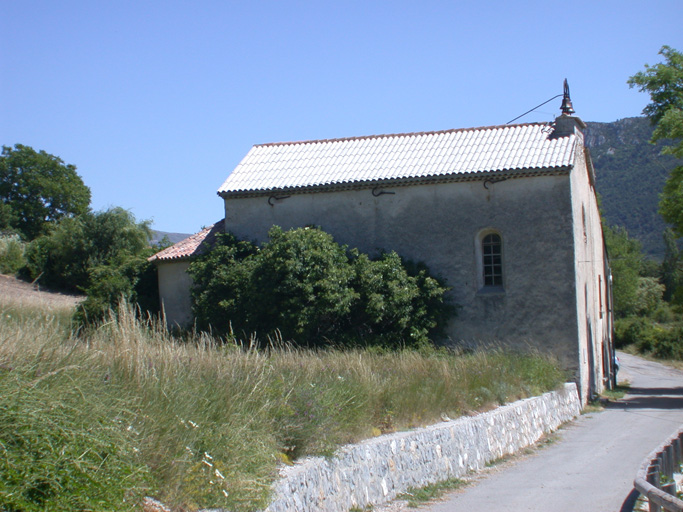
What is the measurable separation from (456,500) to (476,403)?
3.63 meters

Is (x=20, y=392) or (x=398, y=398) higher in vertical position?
(x=20, y=392)

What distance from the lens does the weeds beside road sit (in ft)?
14.2

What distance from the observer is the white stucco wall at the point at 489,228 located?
19.7m

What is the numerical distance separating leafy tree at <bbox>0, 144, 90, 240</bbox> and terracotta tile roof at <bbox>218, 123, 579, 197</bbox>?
128 ft

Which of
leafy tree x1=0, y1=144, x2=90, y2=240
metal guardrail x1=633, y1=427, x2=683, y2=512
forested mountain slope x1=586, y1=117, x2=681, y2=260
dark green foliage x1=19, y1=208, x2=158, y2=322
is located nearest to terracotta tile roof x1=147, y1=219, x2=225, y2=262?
dark green foliage x1=19, y1=208, x2=158, y2=322

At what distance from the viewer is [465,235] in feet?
67.8

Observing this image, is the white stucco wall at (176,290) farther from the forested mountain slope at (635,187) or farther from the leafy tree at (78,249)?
the forested mountain slope at (635,187)

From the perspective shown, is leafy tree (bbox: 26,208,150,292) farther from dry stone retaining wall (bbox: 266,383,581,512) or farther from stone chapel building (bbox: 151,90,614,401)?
dry stone retaining wall (bbox: 266,383,581,512)

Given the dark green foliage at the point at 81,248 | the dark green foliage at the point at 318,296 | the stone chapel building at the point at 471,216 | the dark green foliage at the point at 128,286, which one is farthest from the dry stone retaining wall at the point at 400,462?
the dark green foliage at the point at 81,248

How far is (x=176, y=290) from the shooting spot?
23562mm

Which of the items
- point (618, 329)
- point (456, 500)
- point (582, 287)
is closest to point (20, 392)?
point (456, 500)

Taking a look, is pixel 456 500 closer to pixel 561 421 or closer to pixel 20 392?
pixel 20 392

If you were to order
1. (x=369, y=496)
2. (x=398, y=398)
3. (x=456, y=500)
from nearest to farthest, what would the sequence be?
(x=369, y=496) → (x=456, y=500) → (x=398, y=398)

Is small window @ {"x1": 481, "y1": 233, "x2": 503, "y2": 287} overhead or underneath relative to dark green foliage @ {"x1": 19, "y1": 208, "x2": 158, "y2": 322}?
underneath
